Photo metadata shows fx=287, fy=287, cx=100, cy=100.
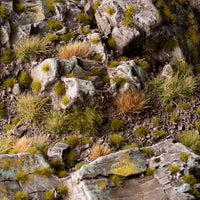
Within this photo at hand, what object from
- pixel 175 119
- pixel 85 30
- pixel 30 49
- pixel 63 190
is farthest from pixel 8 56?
pixel 175 119

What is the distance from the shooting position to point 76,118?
10.8m

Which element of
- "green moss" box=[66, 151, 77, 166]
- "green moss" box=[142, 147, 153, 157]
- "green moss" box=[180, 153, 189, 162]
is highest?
"green moss" box=[180, 153, 189, 162]

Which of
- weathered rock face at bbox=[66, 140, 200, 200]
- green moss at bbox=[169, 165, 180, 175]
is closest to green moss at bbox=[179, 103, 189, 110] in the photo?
weathered rock face at bbox=[66, 140, 200, 200]

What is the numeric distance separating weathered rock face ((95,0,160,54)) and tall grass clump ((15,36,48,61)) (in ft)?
10.1

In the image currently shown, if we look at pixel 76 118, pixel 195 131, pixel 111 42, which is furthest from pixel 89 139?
pixel 111 42

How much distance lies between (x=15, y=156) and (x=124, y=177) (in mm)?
3455

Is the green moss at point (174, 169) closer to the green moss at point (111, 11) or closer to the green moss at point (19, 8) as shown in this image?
the green moss at point (111, 11)

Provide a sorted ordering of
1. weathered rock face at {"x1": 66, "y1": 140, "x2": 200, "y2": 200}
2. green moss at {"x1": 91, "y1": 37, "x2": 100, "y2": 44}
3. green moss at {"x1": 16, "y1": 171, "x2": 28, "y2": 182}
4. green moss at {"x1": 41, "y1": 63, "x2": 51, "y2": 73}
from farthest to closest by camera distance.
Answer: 1. green moss at {"x1": 91, "y1": 37, "x2": 100, "y2": 44}
2. green moss at {"x1": 41, "y1": 63, "x2": 51, "y2": 73}
3. green moss at {"x1": 16, "y1": 171, "x2": 28, "y2": 182}
4. weathered rock face at {"x1": 66, "y1": 140, "x2": 200, "y2": 200}

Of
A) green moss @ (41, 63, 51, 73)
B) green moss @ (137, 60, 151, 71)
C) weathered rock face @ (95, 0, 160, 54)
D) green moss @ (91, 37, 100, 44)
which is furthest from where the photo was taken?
green moss @ (91, 37, 100, 44)

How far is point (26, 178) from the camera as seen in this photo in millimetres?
8578

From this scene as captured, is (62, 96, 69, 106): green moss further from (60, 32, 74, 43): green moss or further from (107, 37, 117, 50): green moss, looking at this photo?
(107, 37, 117, 50): green moss

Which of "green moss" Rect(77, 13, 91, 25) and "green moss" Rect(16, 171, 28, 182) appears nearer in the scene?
"green moss" Rect(16, 171, 28, 182)

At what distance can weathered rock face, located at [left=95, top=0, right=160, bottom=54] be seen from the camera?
12.8 metres

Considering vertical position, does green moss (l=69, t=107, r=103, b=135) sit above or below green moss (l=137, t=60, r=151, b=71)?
below
